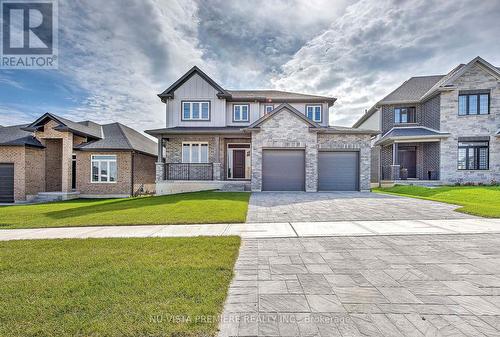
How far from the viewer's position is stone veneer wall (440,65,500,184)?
1719 centimetres

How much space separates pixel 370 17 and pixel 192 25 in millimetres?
10296

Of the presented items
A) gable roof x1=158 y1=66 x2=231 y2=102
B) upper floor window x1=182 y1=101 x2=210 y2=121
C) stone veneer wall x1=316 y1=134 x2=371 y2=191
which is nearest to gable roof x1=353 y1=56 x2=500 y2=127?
stone veneer wall x1=316 y1=134 x2=371 y2=191

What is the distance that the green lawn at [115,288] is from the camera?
227cm

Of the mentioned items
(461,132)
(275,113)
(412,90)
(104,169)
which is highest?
(412,90)

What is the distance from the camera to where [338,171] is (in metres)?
15.1

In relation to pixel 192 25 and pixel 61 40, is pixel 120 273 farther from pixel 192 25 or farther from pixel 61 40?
pixel 192 25

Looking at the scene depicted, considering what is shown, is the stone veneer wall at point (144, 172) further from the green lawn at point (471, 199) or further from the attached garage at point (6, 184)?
the green lawn at point (471, 199)

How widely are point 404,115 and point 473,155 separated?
19.8 ft

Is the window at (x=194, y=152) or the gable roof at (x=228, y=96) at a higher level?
the gable roof at (x=228, y=96)

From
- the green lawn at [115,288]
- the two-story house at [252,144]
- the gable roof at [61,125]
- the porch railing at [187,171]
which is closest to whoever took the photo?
the green lawn at [115,288]

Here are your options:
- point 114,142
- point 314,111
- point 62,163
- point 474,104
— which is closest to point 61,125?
point 62,163

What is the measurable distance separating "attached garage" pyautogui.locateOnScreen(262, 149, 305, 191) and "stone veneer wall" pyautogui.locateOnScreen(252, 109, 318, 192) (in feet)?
1.40

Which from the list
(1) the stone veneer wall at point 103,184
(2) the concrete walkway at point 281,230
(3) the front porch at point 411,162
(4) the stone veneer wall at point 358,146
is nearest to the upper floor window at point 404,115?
(3) the front porch at point 411,162

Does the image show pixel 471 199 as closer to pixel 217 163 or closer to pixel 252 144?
pixel 252 144
